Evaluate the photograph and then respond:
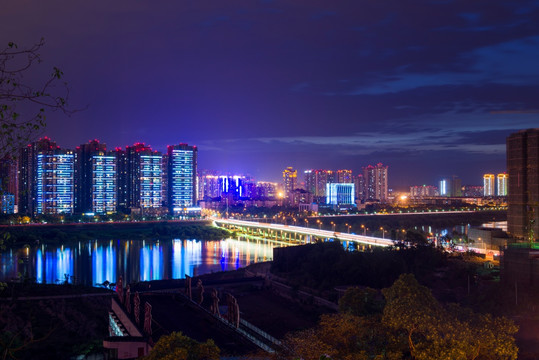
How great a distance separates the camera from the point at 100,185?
105 feet

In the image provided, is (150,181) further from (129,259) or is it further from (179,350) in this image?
(179,350)

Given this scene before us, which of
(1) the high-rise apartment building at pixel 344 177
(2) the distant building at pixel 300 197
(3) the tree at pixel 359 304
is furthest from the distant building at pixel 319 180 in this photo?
(3) the tree at pixel 359 304

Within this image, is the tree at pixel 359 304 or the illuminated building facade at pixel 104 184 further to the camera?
the illuminated building facade at pixel 104 184

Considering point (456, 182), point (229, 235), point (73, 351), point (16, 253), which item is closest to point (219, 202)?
point (229, 235)

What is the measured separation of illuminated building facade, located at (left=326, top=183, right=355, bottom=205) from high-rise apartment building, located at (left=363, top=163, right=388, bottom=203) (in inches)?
312

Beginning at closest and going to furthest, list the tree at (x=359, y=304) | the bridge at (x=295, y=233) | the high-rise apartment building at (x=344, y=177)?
the tree at (x=359, y=304) → the bridge at (x=295, y=233) → the high-rise apartment building at (x=344, y=177)

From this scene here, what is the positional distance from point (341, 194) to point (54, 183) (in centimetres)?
2607

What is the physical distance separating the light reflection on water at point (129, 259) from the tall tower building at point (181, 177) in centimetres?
1156

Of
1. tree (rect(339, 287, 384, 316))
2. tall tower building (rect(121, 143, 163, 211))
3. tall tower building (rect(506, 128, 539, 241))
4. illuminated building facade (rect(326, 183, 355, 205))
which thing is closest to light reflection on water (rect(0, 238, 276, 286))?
tall tower building (rect(506, 128, 539, 241))

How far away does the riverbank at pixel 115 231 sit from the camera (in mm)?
22406

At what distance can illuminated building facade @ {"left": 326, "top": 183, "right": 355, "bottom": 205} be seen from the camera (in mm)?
47125

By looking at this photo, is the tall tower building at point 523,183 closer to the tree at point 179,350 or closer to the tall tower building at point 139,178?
the tree at point 179,350

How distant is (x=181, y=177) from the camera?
35.2m

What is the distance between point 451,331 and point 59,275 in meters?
12.9
